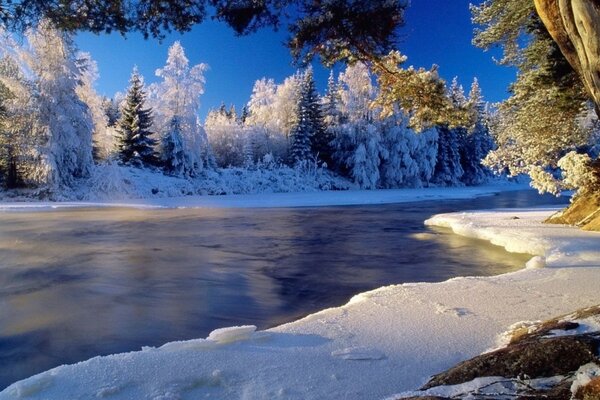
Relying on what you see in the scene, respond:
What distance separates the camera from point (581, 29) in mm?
2902

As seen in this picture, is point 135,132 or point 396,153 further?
point 396,153

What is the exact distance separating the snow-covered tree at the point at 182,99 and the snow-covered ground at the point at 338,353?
3154 cm

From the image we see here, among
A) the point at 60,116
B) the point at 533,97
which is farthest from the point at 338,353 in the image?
the point at 60,116

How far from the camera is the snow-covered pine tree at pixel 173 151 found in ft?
111

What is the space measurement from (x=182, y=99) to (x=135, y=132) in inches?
195

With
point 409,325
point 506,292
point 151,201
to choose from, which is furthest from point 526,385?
point 151,201

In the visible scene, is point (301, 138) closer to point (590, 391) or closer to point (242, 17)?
point (242, 17)

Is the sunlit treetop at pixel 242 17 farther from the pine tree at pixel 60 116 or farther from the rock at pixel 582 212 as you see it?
the pine tree at pixel 60 116

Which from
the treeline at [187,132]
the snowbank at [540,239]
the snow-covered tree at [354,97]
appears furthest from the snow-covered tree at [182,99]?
the snowbank at [540,239]

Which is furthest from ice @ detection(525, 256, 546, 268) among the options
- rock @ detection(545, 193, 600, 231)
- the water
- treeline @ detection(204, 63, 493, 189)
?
treeline @ detection(204, 63, 493, 189)

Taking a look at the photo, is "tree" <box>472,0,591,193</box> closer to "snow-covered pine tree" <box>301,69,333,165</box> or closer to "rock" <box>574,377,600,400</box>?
"rock" <box>574,377,600,400</box>

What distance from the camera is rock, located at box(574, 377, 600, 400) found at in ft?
4.87

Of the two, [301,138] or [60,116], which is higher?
[301,138]

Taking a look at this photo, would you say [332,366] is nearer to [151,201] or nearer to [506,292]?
[506,292]
